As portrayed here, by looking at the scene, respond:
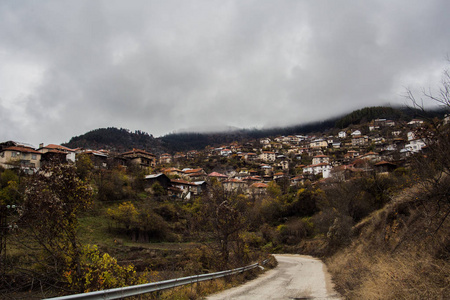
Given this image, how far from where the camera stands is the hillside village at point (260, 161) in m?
54.8

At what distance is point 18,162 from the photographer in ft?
158

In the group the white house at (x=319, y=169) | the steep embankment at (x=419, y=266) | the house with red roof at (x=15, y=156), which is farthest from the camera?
the white house at (x=319, y=169)

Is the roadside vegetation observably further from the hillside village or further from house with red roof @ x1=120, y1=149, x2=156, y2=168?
house with red roof @ x1=120, y1=149, x2=156, y2=168

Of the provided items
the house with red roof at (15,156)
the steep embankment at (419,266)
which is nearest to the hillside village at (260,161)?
the house with red roof at (15,156)

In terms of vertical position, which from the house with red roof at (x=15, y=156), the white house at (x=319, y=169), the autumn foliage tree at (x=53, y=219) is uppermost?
the house with red roof at (x=15, y=156)

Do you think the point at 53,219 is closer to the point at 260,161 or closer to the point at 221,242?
the point at 221,242

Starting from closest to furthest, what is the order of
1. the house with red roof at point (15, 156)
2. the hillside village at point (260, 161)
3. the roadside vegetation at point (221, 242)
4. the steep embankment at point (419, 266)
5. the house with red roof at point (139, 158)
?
the steep embankment at point (419, 266) → the roadside vegetation at point (221, 242) → the house with red roof at point (15, 156) → the hillside village at point (260, 161) → the house with red roof at point (139, 158)

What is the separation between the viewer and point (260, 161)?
133 metres

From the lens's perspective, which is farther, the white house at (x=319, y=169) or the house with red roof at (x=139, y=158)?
the white house at (x=319, y=169)

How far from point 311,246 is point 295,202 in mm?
20138

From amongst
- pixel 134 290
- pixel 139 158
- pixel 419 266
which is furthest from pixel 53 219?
pixel 139 158

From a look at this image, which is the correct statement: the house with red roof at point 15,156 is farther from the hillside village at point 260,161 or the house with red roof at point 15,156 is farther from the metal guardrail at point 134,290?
the metal guardrail at point 134,290

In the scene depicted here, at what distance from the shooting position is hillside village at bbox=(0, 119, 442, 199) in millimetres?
54844

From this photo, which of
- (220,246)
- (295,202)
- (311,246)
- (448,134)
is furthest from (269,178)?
(448,134)
